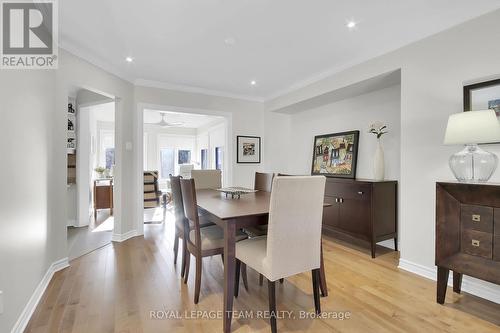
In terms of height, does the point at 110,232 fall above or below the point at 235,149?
below

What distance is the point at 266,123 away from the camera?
15.7 ft

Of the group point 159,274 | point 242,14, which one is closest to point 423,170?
point 242,14

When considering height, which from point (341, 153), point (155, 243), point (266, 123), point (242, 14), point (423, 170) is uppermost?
point (242, 14)

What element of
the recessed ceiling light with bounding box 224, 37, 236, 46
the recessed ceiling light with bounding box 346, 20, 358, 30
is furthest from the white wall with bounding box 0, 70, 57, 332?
the recessed ceiling light with bounding box 346, 20, 358, 30

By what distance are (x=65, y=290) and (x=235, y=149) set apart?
3079mm

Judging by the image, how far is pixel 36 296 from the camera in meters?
1.92

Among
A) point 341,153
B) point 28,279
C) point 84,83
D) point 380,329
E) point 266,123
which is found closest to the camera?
point 380,329

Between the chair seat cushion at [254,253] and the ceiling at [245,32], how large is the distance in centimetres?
189

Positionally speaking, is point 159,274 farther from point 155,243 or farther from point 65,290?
point 155,243

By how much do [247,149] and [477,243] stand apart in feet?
11.4

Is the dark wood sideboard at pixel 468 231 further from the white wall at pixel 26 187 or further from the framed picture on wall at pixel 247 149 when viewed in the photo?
the framed picture on wall at pixel 247 149

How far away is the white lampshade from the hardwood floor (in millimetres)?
1261

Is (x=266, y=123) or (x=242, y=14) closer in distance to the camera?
(x=242, y=14)

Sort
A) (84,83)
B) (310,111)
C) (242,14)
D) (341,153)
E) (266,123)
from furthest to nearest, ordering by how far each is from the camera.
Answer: (266,123) → (310,111) → (341,153) → (84,83) → (242,14)
